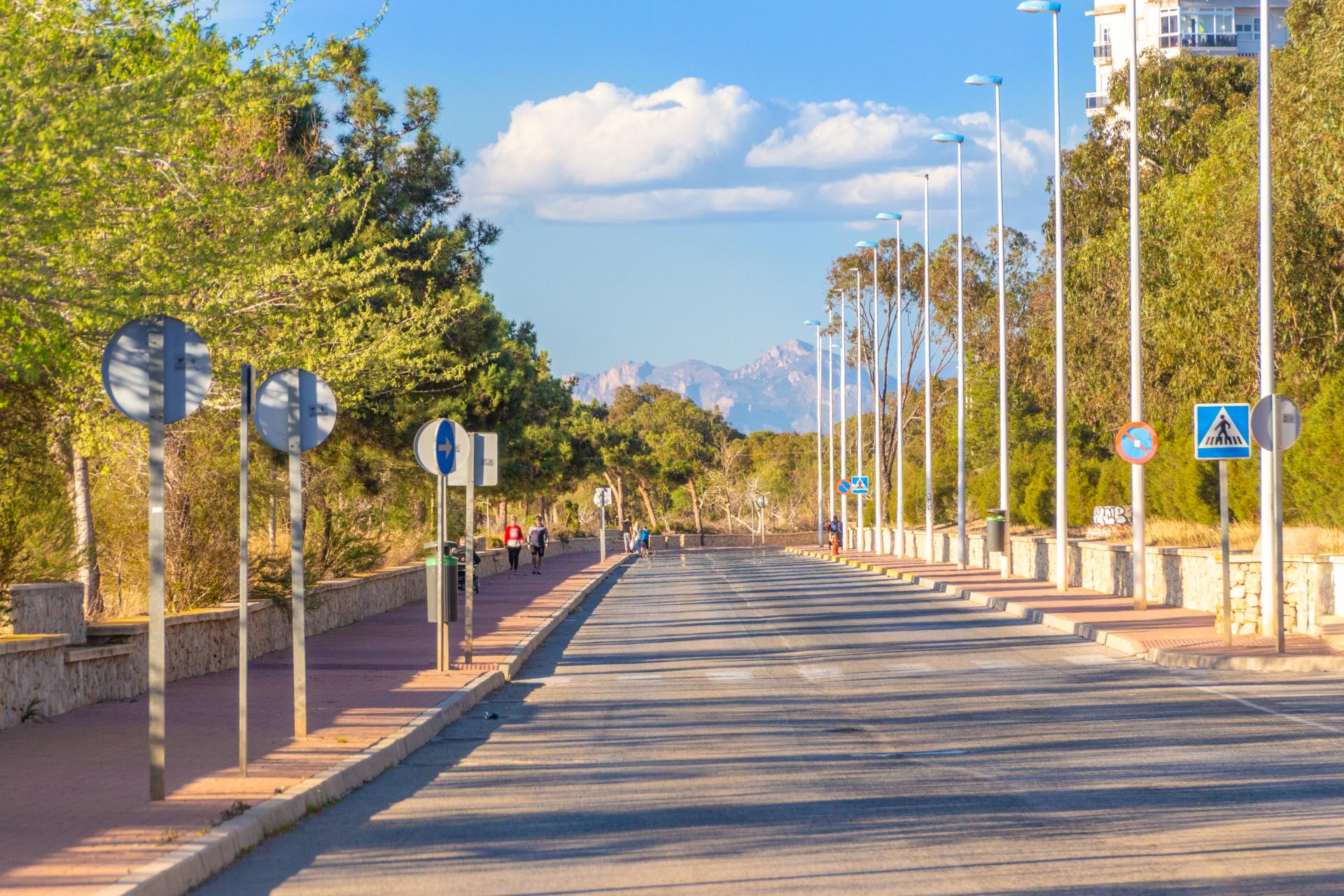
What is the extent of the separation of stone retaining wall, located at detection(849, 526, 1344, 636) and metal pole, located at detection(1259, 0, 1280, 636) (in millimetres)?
637

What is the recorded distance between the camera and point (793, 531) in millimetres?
96688

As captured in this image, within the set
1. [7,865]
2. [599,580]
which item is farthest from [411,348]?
[599,580]

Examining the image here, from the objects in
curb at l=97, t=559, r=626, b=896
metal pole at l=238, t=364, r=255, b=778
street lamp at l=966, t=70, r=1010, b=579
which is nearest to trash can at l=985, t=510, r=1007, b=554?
street lamp at l=966, t=70, r=1010, b=579

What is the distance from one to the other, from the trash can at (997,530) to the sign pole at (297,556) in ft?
93.5

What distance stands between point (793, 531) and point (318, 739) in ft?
281

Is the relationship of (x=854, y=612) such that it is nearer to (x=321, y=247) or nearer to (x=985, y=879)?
(x=321, y=247)

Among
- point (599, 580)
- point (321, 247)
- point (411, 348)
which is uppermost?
point (321, 247)

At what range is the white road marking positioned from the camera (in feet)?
57.4

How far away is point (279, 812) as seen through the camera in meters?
8.80

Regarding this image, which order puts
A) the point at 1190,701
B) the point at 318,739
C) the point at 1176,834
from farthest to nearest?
1. the point at 1190,701
2. the point at 318,739
3. the point at 1176,834

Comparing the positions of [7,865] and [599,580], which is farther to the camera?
[599,580]

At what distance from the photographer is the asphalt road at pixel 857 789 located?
752 centimetres

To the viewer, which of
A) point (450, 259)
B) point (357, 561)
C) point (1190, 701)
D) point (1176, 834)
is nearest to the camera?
point (1176, 834)

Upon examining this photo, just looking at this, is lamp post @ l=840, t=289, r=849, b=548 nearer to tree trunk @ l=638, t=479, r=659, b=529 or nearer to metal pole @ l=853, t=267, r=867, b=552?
metal pole @ l=853, t=267, r=867, b=552
